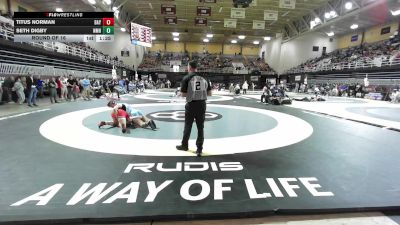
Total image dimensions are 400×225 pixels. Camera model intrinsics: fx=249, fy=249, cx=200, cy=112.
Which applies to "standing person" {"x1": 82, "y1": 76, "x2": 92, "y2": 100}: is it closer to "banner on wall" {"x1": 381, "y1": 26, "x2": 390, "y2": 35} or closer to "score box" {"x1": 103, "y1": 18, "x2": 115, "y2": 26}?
"score box" {"x1": 103, "y1": 18, "x2": 115, "y2": 26}

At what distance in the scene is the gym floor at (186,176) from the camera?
250cm

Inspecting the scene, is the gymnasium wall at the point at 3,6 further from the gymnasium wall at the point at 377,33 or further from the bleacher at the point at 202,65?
the gymnasium wall at the point at 377,33

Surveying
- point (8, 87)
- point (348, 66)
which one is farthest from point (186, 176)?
point (348, 66)

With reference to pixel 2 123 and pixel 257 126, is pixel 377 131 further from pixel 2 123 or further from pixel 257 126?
pixel 2 123

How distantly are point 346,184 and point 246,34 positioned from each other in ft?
144

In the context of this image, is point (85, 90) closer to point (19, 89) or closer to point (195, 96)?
point (19, 89)

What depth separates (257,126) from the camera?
7.18m

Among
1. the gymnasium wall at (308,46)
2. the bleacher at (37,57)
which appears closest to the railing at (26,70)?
the bleacher at (37,57)
